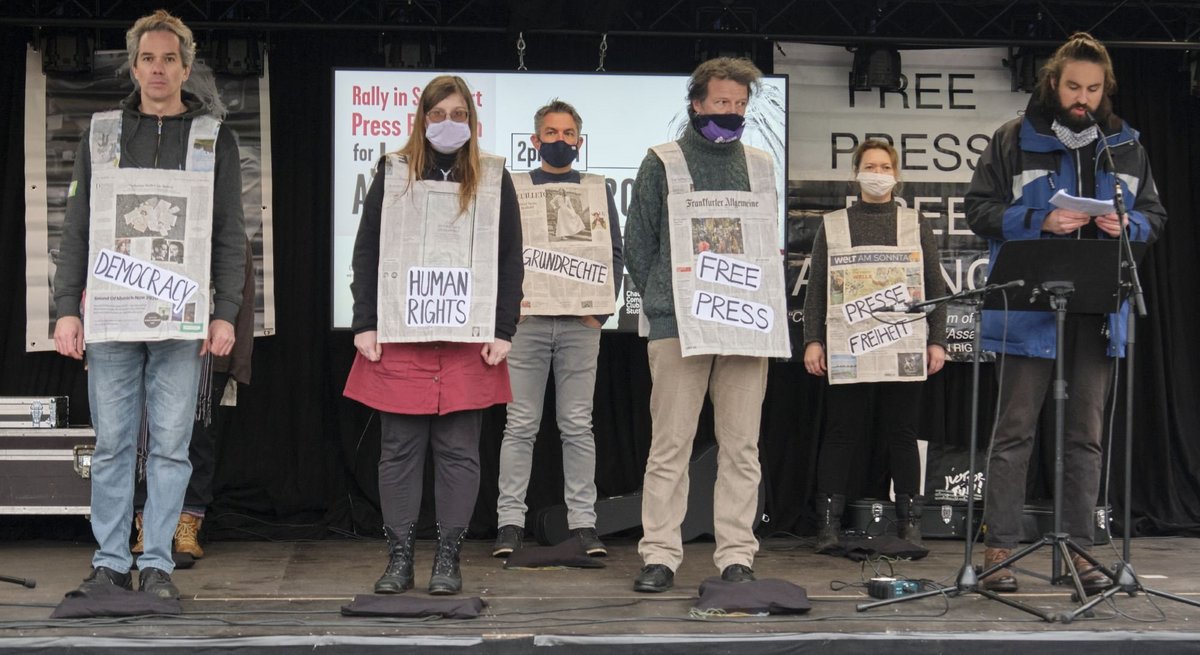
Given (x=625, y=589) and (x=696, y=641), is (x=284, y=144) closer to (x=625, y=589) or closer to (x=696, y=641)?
(x=625, y=589)

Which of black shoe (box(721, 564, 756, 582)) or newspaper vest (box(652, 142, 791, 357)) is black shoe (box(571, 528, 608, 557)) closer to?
black shoe (box(721, 564, 756, 582))

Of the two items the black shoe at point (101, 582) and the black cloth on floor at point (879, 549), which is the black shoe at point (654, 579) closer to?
Result: the black cloth on floor at point (879, 549)

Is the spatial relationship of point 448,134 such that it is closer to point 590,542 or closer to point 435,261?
point 435,261

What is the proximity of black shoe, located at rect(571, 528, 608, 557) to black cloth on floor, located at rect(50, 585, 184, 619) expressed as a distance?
6.02ft

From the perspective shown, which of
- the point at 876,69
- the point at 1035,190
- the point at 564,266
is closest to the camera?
the point at 1035,190

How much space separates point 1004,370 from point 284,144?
3643mm

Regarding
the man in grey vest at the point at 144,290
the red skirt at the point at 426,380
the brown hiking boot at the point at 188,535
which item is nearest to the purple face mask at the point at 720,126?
the red skirt at the point at 426,380

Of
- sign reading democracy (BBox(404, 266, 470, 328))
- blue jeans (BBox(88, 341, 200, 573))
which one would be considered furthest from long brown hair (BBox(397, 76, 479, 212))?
blue jeans (BBox(88, 341, 200, 573))

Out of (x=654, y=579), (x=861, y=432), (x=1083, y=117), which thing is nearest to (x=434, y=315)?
(x=654, y=579)

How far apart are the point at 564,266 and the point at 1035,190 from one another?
195 centimetres

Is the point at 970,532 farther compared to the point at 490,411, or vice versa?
the point at 490,411

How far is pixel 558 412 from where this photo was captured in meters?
5.46

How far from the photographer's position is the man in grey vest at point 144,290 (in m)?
3.94

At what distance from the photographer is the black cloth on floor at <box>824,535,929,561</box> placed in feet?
17.9
